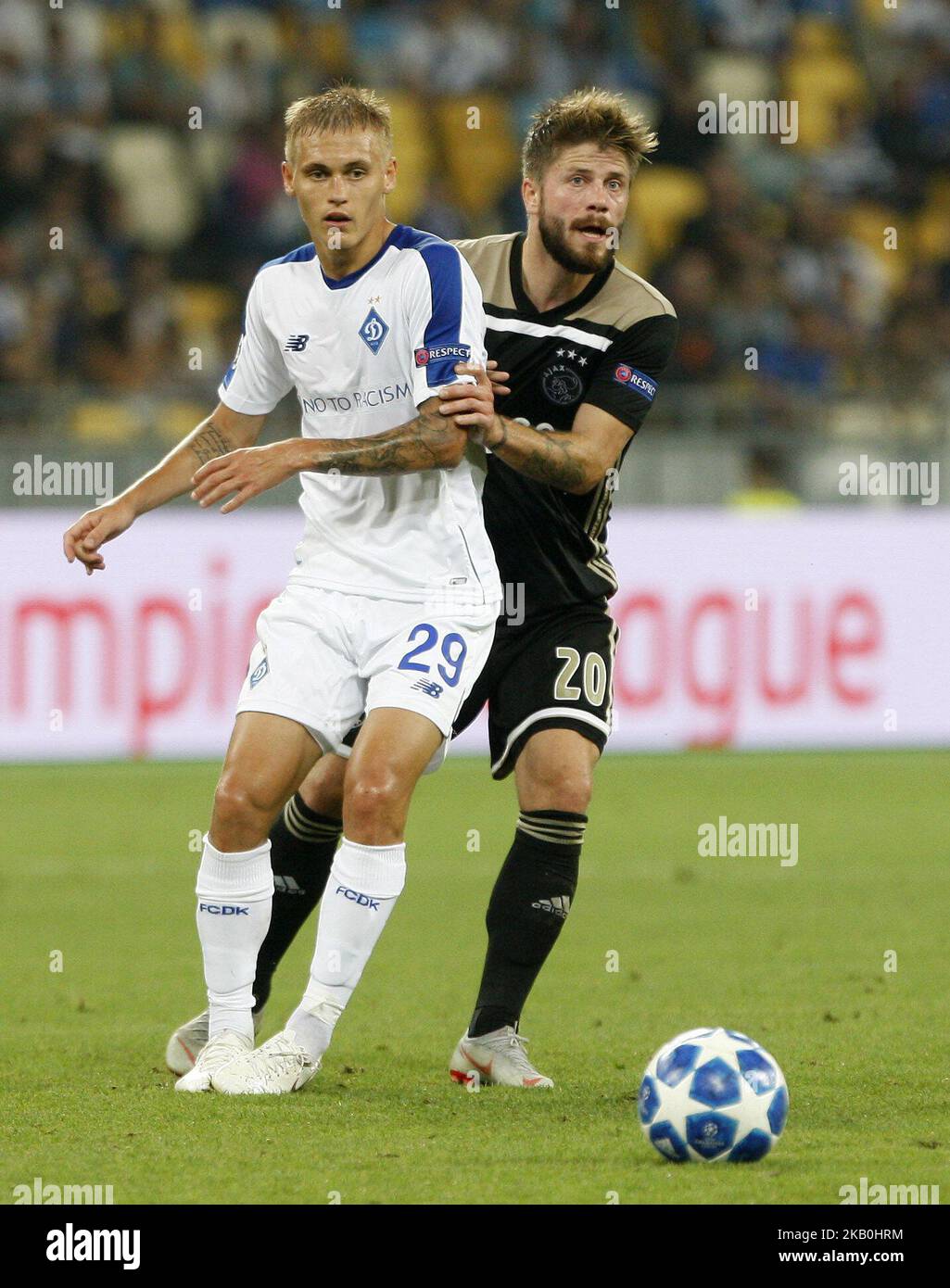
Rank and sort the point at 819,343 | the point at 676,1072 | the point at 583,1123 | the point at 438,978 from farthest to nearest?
the point at 819,343 < the point at 438,978 < the point at 583,1123 < the point at 676,1072

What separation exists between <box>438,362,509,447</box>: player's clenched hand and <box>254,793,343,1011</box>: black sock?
1197 millimetres

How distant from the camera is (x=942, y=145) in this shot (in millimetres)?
17750

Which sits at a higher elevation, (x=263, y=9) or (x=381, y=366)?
(x=263, y=9)

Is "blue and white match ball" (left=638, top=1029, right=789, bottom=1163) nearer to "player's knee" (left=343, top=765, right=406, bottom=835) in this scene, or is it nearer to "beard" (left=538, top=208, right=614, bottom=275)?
"player's knee" (left=343, top=765, right=406, bottom=835)

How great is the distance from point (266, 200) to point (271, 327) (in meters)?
11.2

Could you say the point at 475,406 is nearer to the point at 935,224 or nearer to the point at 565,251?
the point at 565,251

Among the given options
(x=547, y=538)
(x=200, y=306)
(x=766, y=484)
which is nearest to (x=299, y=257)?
(x=547, y=538)

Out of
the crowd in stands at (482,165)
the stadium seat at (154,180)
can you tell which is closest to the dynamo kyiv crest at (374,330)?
the crowd in stands at (482,165)

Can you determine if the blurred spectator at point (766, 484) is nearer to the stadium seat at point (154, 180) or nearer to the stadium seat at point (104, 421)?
the stadium seat at point (104, 421)

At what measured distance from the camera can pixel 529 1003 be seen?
6.48 metres

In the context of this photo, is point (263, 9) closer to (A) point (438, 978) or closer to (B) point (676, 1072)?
(A) point (438, 978)

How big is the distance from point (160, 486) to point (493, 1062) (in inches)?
67.2

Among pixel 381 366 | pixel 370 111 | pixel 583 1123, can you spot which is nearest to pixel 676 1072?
pixel 583 1123

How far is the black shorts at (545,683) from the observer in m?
5.50
